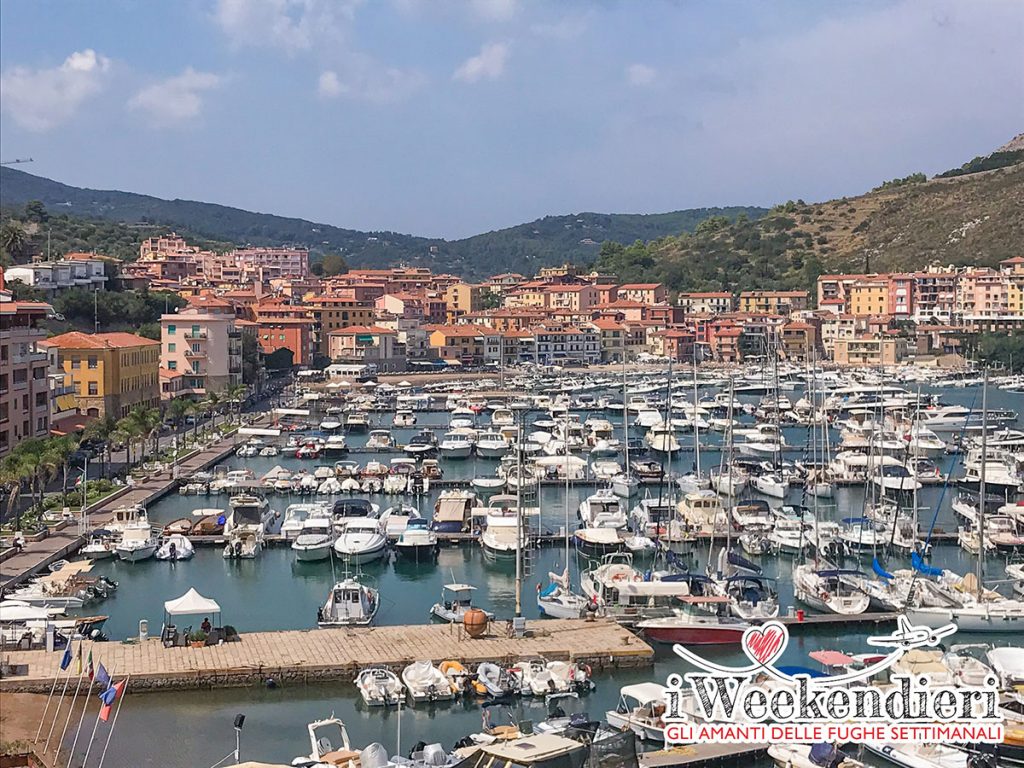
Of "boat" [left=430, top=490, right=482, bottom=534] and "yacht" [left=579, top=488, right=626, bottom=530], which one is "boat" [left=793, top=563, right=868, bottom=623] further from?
"boat" [left=430, top=490, right=482, bottom=534]

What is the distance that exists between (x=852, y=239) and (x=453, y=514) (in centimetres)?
9324

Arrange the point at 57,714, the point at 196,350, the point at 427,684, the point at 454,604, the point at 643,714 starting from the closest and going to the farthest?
the point at 643,714 < the point at 57,714 < the point at 427,684 < the point at 454,604 < the point at 196,350

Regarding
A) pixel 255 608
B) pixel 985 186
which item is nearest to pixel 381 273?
pixel 985 186

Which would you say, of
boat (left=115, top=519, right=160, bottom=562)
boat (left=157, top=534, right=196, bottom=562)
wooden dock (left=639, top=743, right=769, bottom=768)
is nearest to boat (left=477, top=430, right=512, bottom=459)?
boat (left=157, top=534, right=196, bottom=562)

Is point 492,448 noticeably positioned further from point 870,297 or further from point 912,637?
point 870,297

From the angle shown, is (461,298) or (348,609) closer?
(348,609)

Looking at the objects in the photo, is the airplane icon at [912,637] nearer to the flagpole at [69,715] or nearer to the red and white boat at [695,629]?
the red and white boat at [695,629]

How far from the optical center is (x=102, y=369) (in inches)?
1578

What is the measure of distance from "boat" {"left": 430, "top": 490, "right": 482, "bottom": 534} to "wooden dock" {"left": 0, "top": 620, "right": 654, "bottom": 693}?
7.96m

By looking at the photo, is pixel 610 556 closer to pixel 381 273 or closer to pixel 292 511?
pixel 292 511

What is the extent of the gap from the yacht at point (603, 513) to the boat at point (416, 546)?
3200 mm

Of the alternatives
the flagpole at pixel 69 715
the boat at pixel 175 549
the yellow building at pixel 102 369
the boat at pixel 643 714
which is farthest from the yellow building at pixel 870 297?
the flagpole at pixel 69 715

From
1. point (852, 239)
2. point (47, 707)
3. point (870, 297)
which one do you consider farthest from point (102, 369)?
point (852, 239)

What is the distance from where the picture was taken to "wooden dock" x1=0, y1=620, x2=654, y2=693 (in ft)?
53.8
